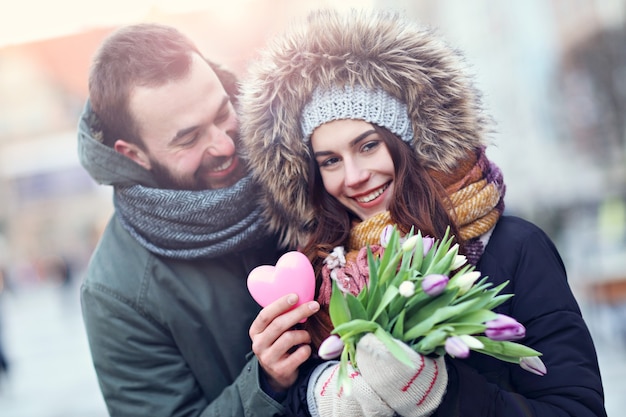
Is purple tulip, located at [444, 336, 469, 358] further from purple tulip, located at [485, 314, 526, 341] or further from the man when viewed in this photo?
the man

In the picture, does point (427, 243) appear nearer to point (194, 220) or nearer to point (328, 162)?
point (328, 162)

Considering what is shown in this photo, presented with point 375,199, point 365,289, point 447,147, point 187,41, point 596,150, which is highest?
point 187,41

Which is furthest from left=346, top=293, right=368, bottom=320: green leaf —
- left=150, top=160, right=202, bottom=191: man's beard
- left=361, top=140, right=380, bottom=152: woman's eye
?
left=150, top=160, right=202, bottom=191: man's beard

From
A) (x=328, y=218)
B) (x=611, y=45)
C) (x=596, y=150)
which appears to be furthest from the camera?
(x=596, y=150)

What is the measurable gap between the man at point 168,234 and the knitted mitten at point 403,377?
791mm

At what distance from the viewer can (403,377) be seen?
1702 mm

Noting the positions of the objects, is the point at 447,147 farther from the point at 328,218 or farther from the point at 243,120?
the point at 243,120

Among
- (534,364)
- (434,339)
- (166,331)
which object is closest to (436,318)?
(434,339)

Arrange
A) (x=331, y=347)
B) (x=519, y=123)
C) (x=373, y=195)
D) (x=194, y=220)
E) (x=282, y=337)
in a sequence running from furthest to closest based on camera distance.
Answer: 1. (x=519, y=123)
2. (x=194, y=220)
3. (x=373, y=195)
4. (x=282, y=337)
5. (x=331, y=347)

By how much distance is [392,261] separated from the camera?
68.9 inches

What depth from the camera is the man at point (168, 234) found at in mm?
2414

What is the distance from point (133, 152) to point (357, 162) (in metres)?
0.94

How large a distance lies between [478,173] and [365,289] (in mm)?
632

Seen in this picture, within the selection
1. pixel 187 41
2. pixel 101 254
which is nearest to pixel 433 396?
pixel 101 254
